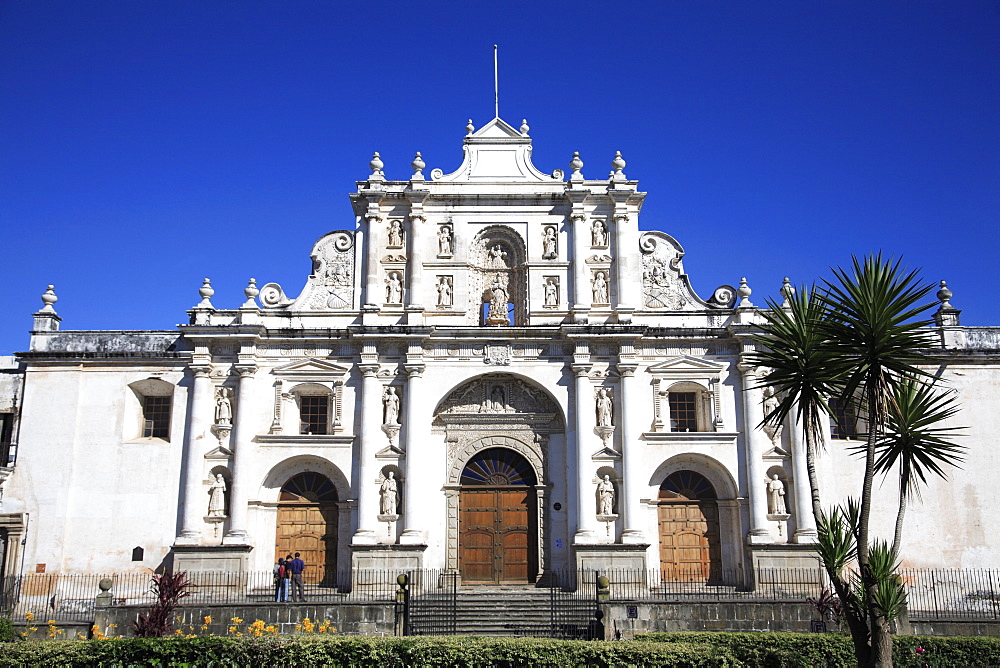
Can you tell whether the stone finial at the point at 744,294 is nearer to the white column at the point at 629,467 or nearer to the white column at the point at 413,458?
the white column at the point at 629,467

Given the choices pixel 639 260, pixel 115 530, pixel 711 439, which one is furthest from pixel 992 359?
pixel 115 530

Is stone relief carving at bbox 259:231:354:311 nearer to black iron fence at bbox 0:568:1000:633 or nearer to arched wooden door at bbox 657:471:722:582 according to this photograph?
black iron fence at bbox 0:568:1000:633

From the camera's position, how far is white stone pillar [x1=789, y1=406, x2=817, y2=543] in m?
25.7

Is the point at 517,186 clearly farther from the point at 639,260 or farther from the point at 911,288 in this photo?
the point at 911,288

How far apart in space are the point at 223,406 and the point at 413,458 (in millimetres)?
6170

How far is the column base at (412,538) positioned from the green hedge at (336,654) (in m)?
10.4

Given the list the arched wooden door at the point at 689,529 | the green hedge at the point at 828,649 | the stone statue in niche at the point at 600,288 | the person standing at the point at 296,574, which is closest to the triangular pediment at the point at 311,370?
the person standing at the point at 296,574

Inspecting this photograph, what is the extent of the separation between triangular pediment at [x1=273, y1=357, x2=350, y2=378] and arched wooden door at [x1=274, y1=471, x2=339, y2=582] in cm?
308

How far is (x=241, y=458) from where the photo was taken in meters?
26.2

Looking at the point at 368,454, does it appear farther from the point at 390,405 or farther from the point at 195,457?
the point at 195,457

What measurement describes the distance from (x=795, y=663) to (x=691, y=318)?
13.2 meters

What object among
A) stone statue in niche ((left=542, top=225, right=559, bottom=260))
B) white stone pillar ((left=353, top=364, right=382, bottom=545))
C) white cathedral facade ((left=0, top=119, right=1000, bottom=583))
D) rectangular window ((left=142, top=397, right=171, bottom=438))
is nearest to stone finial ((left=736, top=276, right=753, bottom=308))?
white cathedral facade ((left=0, top=119, right=1000, bottom=583))

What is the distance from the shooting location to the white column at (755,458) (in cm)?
2587

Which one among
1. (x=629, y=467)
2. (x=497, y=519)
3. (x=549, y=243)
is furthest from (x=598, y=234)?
→ (x=497, y=519)
